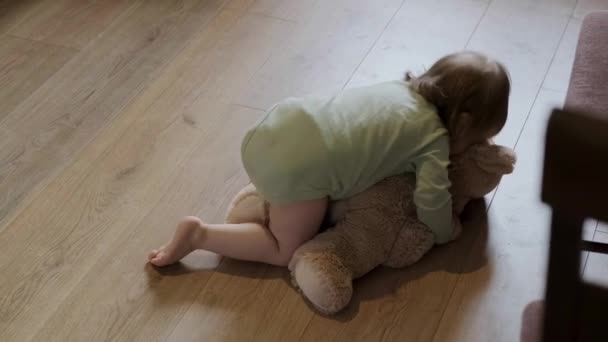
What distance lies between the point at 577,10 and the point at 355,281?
116cm

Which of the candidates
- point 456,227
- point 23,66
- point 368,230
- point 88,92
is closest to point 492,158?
point 456,227

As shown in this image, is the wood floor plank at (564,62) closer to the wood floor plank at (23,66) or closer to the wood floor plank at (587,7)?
the wood floor plank at (587,7)

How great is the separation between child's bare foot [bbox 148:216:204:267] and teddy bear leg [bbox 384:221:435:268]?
382 millimetres

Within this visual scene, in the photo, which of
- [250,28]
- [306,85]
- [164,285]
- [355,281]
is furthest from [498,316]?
[250,28]

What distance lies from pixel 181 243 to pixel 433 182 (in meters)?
0.50

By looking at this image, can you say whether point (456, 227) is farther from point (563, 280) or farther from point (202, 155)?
point (563, 280)

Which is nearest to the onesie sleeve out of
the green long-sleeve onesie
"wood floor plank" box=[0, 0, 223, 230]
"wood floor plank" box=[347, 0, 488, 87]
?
the green long-sleeve onesie

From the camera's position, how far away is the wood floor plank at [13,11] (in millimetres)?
2162

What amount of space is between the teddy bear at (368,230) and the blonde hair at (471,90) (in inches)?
4.0

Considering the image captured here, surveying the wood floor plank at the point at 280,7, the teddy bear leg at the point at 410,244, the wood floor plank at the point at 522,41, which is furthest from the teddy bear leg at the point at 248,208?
the wood floor plank at the point at 280,7

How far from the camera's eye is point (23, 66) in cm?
201

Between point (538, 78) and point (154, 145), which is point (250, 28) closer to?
point (154, 145)

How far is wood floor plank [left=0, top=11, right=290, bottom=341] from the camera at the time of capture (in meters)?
1.43

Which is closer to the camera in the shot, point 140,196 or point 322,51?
point 140,196
